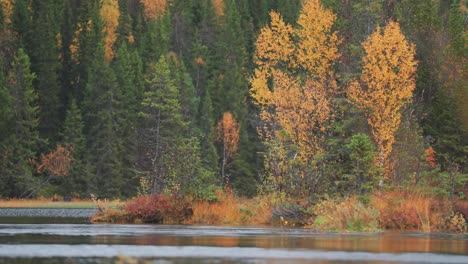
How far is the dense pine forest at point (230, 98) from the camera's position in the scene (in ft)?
164

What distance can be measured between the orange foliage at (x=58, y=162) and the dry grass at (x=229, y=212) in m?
55.6

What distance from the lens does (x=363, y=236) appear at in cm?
3231

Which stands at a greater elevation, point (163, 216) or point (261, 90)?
point (261, 90)

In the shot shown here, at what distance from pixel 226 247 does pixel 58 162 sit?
2984 inches

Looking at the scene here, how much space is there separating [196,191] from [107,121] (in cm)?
5938

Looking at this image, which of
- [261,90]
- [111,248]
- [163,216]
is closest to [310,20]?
[261,90]

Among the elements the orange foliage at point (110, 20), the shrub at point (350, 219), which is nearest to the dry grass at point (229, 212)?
the shrub at point (350, 219)

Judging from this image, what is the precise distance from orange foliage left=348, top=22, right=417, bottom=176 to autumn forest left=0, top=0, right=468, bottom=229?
119 millimetres

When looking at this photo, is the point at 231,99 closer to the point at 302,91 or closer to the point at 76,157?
the point at 76,157

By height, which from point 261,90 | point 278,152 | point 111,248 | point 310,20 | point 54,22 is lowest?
point 111,248

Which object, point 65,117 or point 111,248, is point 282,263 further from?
point 65,117

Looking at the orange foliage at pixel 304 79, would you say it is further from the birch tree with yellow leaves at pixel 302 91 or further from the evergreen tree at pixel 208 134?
the evergreen tree at pixel 208 134

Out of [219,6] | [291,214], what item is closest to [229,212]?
[291,214]

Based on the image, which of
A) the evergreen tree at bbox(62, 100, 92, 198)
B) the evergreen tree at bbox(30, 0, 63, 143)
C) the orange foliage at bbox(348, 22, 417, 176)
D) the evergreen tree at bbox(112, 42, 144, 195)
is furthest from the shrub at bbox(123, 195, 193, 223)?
the evergreen tree at bbox(30, 0, 63, 143)
